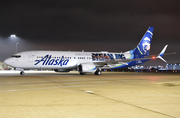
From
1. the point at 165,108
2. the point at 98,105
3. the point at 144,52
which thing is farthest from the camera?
the point at 144,52

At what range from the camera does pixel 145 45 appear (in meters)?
42.9

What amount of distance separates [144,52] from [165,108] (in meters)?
37.1

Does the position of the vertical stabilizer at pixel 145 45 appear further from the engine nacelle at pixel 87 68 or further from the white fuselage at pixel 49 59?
the engine nacelle at pixel 87 68

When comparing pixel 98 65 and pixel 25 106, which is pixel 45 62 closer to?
pixel 98 65

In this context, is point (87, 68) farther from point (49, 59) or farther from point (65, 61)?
point (49, 59)

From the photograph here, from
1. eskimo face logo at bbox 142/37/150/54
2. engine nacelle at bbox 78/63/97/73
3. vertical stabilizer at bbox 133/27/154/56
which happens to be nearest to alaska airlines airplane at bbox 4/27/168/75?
engine nacelle at bbox 78/63/97/73

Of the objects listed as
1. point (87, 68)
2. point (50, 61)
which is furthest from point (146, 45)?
point (50, 61)

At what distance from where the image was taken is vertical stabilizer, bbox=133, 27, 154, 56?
139 feet

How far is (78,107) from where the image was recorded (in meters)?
7.26

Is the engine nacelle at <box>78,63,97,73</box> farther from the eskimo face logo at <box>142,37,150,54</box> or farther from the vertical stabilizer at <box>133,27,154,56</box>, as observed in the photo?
the eskimo face logo at <box>142,37,150,54</box>

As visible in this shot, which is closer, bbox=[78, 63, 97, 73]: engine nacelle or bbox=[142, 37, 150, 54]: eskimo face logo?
bbox=[78, 63, 97, 73]: engine nacelle

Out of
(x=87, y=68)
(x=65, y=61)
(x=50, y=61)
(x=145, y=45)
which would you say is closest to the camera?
(x=50, y=61)

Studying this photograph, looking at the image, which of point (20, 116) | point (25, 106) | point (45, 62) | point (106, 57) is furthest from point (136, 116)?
point (106, 57)

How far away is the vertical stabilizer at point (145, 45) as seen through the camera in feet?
139
